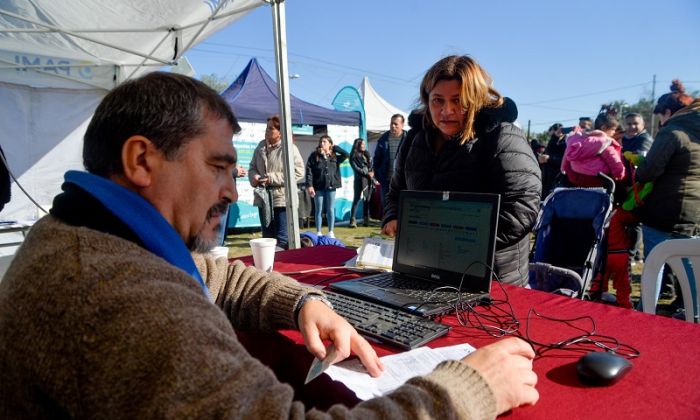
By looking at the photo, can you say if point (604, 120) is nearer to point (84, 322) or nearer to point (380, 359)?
point (380, 359)

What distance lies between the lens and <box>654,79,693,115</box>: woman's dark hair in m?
3.77

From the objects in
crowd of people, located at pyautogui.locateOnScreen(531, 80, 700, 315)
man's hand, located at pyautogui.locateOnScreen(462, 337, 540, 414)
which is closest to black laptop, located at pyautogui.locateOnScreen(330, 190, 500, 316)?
man's hand, located at pyautogui.locateOnScreen(462, 337, 540, 414)

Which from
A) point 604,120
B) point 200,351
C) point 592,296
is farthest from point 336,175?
point 200,351

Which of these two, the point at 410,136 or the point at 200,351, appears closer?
the point at 200,351

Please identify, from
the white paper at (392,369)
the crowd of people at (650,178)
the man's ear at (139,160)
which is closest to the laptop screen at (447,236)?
the white paper at (392,369)

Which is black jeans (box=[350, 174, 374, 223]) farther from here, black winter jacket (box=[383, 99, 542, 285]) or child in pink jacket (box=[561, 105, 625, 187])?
black winter jacket (box=[383, 99, 542, 285])

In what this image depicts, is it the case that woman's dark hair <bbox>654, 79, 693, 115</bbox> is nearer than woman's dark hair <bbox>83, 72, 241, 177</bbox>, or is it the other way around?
woman's dark hair <bbox>83, 72, 241, 177</bbox>

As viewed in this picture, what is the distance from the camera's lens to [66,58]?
5812 mm

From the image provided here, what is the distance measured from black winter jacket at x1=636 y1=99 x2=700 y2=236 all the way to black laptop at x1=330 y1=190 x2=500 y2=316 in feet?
8.87

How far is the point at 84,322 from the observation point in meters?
0.58

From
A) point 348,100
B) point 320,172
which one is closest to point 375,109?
point 348,100

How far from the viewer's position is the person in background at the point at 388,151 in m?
7.38

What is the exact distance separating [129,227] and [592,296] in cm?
360

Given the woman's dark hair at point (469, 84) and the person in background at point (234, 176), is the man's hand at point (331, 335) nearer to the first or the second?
the person in background at point (234, 176)
